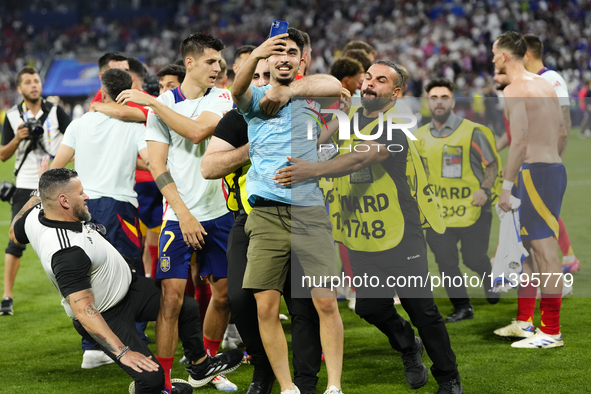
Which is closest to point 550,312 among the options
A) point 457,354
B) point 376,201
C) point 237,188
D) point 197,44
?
point 457,354

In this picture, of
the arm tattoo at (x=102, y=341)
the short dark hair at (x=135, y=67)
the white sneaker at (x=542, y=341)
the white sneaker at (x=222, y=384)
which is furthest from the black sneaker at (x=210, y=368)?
the short dark hair at (x=135, y=67)

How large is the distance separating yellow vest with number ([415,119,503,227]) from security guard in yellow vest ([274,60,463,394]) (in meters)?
0.24

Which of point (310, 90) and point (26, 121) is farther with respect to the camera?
point (26, 121)

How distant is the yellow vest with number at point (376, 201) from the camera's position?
13.0 ft

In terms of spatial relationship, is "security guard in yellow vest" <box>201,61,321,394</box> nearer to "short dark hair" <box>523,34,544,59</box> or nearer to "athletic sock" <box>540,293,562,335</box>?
"athletic sock" <box>540,293,562,335</box>

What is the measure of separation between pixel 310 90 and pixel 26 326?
375cm

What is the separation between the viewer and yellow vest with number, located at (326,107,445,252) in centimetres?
397

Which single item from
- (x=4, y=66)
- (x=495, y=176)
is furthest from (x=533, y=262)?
(x=4, y=66)

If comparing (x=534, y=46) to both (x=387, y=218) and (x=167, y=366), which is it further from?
(x=167, y=366)

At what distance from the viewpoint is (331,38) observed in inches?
1300

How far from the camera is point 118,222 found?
15.6 feet

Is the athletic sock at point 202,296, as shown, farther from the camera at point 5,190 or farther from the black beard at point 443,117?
the black beard at point 443,117

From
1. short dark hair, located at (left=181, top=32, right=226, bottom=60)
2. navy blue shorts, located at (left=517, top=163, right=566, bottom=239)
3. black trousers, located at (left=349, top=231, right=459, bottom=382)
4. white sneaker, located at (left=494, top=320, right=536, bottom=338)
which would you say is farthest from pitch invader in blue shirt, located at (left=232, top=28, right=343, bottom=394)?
white sneaker, located at (left=494, top=320, right=536, bottom=338)

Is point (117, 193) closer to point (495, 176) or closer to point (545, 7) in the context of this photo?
point (495, 176)
